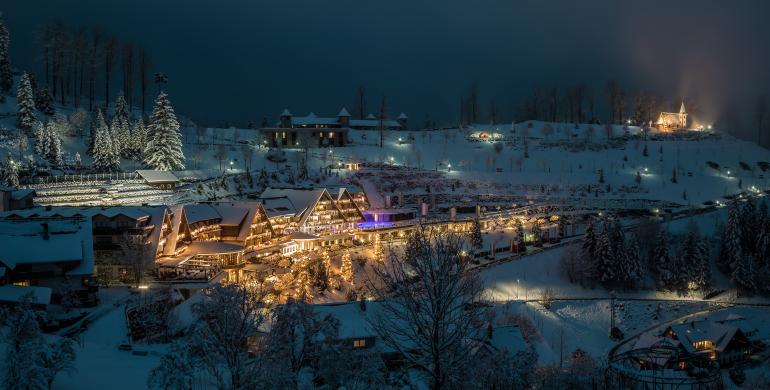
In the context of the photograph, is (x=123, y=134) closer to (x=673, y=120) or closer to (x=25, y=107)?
(x=25, y=107)

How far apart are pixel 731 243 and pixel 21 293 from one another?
157ft

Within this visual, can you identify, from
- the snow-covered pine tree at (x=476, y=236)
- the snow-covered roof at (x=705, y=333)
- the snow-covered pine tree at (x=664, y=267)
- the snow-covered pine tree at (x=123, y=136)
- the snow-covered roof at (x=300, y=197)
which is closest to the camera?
the snow-covered roof at (x=705, y=333)

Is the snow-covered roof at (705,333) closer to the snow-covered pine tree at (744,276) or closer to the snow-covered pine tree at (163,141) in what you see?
the snow-covered pine tree at (744,276)

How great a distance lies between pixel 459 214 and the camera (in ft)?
188

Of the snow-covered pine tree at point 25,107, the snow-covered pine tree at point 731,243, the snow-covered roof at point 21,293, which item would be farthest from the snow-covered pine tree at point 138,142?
the snow-covered pine tree at point 731,243

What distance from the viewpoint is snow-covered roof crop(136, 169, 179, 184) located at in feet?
160

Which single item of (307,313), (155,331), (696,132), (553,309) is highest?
(696,132)

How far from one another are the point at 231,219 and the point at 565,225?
96.2 feet

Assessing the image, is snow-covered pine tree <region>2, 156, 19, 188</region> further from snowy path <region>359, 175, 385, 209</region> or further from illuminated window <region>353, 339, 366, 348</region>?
illuminated window <region>353, 339, 366, 348</region>

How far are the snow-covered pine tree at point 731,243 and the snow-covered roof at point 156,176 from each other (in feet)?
145

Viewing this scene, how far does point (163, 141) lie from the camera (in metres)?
53.4

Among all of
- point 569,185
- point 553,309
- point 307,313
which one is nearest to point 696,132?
point 569,185

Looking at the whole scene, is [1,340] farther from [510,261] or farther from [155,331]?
[510,261]

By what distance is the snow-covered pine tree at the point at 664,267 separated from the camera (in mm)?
45469
